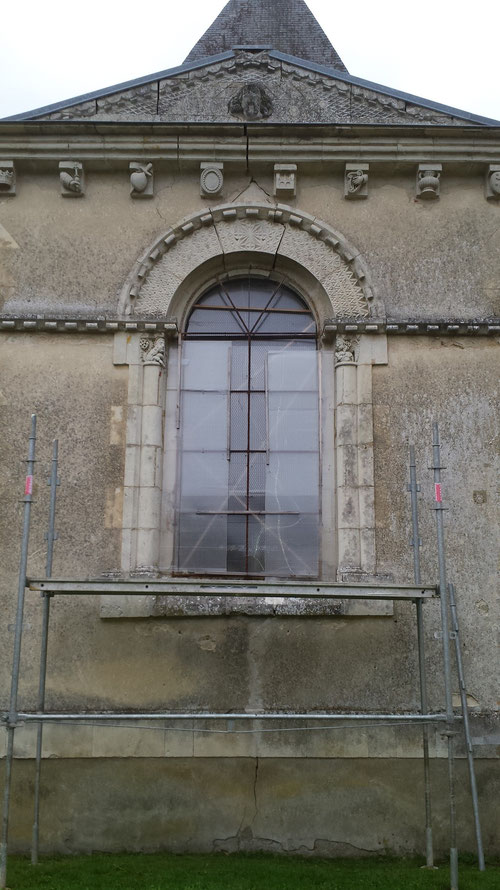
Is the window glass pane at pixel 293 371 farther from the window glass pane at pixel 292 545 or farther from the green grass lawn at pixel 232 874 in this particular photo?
the green grass lawn at pixel 232 874

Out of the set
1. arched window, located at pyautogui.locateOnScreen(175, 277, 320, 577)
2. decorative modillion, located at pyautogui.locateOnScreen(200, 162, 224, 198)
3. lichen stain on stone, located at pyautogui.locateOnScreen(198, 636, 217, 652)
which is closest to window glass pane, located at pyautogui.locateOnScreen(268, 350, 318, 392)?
arched window, located at pyautogui.locateOnScreen(175, 277, 320, 577)

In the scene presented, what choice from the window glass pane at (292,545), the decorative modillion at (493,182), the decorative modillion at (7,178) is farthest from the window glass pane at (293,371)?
the decorative modillion at (7,178)

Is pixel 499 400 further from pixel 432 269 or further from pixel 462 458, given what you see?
pixel 432 269

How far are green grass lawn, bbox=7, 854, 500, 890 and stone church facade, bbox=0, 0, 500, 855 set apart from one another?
259 millimetres

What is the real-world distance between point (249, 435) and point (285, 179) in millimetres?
2472

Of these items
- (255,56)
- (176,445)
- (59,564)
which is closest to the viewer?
(59,564)

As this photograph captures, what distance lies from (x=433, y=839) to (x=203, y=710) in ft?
6.77

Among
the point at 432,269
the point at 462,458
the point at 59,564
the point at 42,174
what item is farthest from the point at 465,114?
the point at 59,564

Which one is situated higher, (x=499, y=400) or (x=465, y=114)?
(x=465, y=114)

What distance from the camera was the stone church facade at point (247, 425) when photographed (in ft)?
21.3

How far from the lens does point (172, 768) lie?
6504 mm

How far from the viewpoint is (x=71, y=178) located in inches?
301

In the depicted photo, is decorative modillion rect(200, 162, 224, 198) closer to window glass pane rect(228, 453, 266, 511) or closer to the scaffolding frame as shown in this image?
window glass pane rect(228, 453, 266, 511)

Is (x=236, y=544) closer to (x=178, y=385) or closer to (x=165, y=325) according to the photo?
(x=178, y=385)
